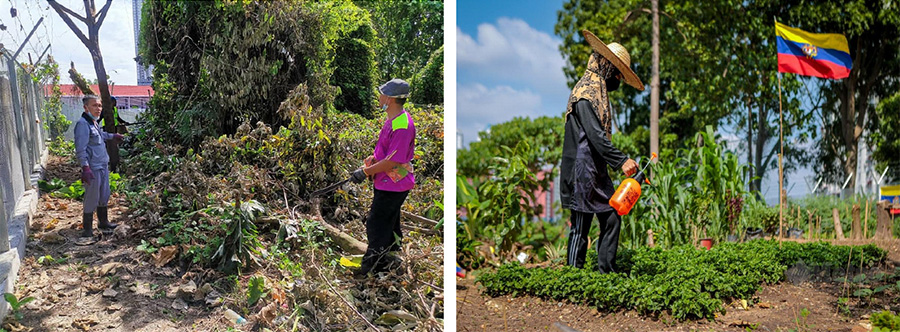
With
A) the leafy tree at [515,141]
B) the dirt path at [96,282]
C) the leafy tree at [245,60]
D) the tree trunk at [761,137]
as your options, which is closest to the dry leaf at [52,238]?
the dirt path at [96,282]

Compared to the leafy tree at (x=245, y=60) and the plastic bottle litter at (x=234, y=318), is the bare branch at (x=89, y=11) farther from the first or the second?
the plastic bottle litter at (x=234, y=318)

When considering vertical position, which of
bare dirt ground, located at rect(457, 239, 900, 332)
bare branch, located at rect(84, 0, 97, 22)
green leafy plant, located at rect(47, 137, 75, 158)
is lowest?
bare dirt ground, located at rect(457, 239, 900, 332)

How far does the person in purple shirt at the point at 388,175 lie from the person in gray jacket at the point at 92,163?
1203mm

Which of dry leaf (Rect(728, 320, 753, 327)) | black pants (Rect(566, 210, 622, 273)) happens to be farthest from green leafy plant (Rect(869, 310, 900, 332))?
black pants (Rect(566, 210, 622, 273))

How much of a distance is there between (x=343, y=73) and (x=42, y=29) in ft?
4.71

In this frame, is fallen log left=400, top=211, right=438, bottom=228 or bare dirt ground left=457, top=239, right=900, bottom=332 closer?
bare dirt ground left=457, top=239, right=900, bottom=332

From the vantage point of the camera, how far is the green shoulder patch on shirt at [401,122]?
3230 mm

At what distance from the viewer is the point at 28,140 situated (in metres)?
2.91

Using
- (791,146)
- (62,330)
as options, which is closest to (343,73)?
(62,330)

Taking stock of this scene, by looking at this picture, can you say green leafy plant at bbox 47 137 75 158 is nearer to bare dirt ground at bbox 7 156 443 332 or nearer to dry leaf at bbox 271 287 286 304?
bare dirt ground at bbox 7 156 443 332

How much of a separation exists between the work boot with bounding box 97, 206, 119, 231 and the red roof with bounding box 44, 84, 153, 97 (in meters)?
0.56

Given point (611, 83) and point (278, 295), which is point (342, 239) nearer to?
point (278, 295)

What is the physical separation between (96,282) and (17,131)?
2.67 ft

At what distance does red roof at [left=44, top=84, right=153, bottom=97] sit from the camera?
291 cm
